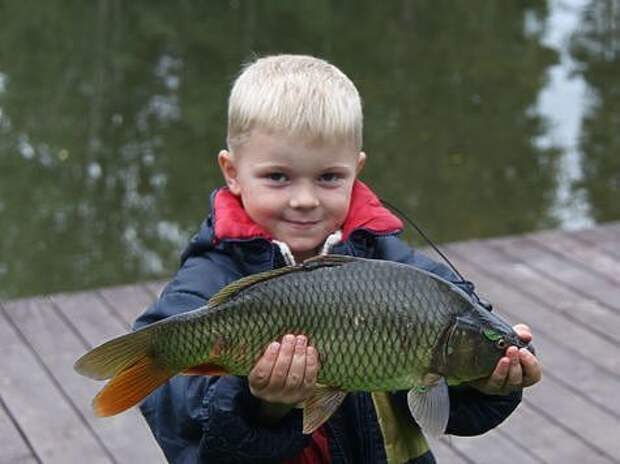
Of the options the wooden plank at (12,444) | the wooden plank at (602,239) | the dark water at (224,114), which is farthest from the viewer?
the dark water at (224,114)

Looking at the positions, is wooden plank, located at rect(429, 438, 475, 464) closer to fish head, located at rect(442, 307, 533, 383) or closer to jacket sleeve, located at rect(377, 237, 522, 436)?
jacket sleeve, located at rect(377, 237, 522, 436)

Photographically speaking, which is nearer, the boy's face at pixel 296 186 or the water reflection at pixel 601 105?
the boy's face at pixel 296 186

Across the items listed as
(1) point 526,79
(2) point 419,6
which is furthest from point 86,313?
(2) point 419,6

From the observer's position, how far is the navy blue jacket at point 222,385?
84.9 inches

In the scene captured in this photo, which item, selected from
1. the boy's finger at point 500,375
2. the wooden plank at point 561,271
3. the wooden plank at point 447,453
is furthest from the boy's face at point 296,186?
the wooden plank at point 561,271

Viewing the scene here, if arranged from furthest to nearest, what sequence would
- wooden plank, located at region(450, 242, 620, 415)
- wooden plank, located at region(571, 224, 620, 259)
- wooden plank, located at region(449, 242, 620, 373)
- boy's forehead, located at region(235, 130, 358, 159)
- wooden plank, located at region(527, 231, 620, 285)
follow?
wooden plank, located at region(571, 224, 620, 259)
wooden plank, located at region(527, 231, 620, 285)
wooden plank, located at region(449, 242, 620, 373)
wooden plank, located at region(450, 242, 620, 415)
boy's forehead, located at region(235, 130, 358, 159)

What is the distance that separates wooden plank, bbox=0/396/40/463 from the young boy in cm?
132

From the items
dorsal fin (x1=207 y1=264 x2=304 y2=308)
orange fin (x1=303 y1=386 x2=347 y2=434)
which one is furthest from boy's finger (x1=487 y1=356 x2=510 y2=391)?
dorsal fin (x1=207 y1=264 x2=304 y2=308)

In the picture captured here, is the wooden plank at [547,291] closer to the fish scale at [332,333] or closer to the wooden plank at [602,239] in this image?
the wooden plank at [602,239]

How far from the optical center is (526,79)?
27.1 feet

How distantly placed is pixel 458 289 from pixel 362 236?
1.03 feet

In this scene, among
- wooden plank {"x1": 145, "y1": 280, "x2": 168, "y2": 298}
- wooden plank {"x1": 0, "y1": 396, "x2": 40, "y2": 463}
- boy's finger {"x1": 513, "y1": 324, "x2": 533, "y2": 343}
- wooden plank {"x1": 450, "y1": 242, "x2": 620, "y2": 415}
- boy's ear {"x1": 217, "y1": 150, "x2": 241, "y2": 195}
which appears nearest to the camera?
boy's finger {"x1": 513, "y1": 324, "x2": 533, "y2": 343}

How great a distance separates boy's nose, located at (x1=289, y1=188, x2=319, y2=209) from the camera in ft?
7.23

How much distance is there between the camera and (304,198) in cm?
220
